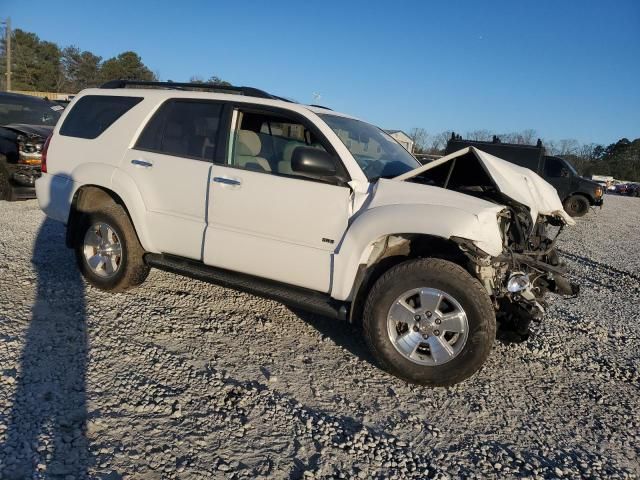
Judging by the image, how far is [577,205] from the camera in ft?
50.4

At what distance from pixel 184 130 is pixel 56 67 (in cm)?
6740

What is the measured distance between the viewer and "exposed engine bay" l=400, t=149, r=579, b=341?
131 inches

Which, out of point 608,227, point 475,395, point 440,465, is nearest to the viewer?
point 440,465

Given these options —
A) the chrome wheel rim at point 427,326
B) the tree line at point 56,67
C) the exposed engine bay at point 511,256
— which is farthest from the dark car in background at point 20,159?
the tree line at point 56,67

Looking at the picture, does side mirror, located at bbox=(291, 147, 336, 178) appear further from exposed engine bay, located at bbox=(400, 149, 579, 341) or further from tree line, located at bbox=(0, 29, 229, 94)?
tree line, located at bbox=(0, 29, 229, 94)

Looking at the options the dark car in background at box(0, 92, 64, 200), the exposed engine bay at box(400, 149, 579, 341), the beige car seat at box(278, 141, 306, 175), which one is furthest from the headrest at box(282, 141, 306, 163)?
the dark car in background at box(0, 92, 64, 200)

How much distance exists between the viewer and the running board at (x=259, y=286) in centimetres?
347

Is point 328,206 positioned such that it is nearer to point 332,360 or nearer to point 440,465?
point 332,360

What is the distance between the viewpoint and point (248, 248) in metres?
3.78

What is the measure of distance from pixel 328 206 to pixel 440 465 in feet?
6.02

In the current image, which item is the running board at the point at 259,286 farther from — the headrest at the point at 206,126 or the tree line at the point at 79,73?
the tree line at the point at 79,73

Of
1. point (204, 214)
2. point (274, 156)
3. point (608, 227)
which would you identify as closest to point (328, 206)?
point (274, 156)

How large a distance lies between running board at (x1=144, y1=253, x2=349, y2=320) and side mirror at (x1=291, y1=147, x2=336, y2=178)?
2.94ft

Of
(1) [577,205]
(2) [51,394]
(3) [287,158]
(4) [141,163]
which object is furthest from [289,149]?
(1) [577,205]
